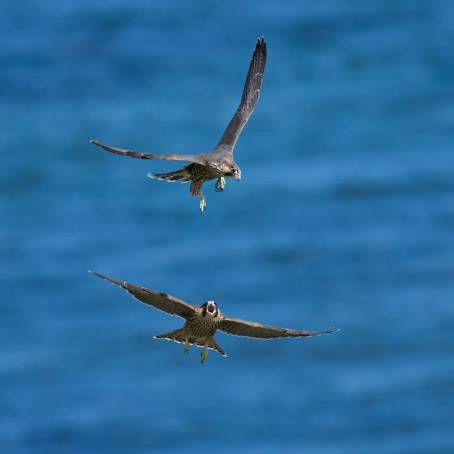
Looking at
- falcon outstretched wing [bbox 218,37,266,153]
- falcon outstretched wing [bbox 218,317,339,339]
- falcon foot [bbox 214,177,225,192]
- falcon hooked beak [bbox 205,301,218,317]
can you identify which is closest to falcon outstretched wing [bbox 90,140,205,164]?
Result: falcon foot [bbox 214,177,225,192]

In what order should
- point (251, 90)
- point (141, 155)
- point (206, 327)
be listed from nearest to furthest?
point (141, 155)
point (206, 327)
point (251, 90)

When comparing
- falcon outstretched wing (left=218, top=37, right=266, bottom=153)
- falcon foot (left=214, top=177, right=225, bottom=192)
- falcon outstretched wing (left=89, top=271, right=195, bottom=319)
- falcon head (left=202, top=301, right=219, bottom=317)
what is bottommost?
falcon outstretched wing (left=89, top=271, right=195, bottom=319)

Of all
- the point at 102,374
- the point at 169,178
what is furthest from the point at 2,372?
the point at 169,178

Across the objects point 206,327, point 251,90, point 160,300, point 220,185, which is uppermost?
point 251,90

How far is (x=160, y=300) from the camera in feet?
62.3

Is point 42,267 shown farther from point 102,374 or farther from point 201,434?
point 201,434

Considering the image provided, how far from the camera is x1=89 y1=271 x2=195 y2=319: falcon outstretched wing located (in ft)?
59.7

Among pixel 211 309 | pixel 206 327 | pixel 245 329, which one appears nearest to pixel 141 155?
pixel 211 309

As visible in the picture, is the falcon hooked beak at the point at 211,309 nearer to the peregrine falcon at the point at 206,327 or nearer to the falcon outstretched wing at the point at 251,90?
the peregrine falcon at the point at 206,327

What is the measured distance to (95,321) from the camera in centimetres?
4334

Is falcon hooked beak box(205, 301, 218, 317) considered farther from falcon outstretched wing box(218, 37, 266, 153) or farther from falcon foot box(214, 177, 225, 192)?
falcon outstretched wing box(218, 37, 266, 153)

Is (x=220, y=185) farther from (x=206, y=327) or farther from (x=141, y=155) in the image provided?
(x=141, y=155)

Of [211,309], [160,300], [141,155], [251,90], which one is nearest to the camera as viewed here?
[141,155]

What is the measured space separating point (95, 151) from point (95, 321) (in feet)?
26.5
